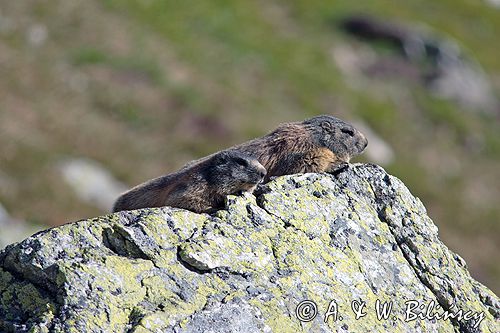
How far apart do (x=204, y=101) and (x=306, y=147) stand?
2263cm

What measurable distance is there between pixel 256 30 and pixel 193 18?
4527mm

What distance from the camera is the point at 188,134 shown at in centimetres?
3206

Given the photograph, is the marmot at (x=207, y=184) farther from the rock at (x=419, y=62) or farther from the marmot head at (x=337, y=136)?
the rock at (x=419, y=62)

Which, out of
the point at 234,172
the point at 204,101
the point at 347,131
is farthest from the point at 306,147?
the point at 204,101

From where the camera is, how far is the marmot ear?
41.8ft

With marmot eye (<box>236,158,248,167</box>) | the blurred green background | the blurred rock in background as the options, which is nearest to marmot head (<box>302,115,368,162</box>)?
marmot eye (<box>236,158,248,167</box>)

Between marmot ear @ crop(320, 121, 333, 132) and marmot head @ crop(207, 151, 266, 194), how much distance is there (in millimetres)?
1784

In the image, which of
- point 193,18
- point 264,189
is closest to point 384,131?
point 193,18

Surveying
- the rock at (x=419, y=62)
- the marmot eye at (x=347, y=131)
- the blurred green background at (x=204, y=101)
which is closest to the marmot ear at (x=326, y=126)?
the marmot eye at (x=347, y=131)

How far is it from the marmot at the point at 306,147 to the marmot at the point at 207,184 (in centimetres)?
43

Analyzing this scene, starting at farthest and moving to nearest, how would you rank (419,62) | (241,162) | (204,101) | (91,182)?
(419,62) → (204,101) → (91,182) → (241,162)

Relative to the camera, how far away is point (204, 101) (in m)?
34.6

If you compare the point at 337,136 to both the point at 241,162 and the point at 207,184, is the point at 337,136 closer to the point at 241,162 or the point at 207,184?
the point at 241,162

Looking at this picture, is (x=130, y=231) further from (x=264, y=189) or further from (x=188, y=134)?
(x=188, y=134)
